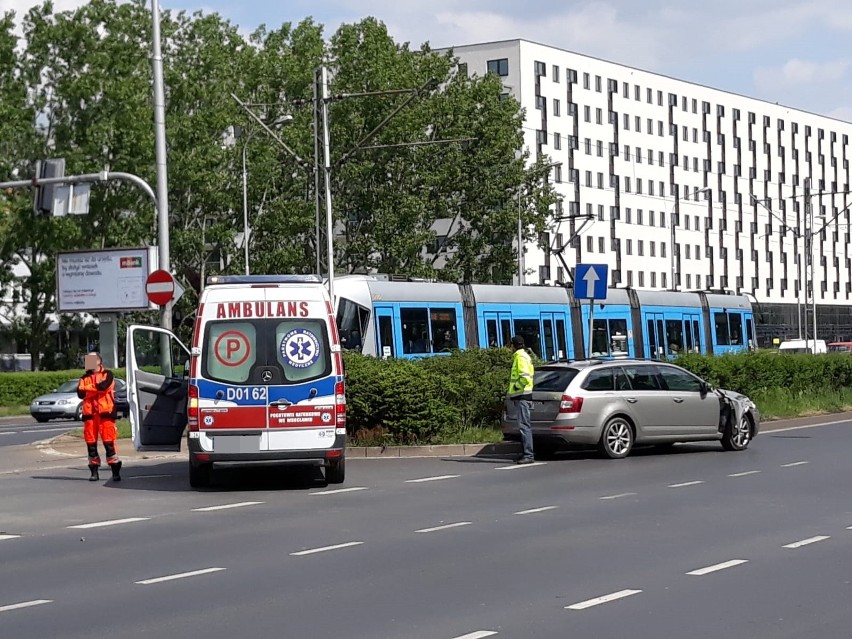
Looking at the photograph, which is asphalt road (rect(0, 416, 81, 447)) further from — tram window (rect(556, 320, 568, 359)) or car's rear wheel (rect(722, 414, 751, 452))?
car's rear wheel (rect(722, 414, 751, 452))

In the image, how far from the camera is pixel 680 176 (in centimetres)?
10494

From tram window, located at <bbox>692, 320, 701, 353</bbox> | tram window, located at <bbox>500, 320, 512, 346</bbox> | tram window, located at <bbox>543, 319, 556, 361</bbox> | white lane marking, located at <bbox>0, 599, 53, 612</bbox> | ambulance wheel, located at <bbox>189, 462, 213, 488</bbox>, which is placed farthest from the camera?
tram window, located at <bbox>692, 320, 701, 353</bbox>

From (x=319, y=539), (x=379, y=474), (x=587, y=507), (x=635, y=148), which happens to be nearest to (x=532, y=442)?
(x=379, y=474)

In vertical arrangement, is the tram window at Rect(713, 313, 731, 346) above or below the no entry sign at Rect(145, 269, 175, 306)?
below

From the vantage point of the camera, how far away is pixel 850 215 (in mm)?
125938

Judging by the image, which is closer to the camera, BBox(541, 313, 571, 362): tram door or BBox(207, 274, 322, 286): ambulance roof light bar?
BBox(207, 274, 322, 286): ambulance roof light bar

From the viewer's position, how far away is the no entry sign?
24.5 metres

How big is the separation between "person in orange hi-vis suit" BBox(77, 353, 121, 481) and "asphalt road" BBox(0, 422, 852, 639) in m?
0.40

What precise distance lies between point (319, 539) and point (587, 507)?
131 inches

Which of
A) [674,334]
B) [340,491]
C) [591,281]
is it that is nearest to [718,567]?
[340,491]

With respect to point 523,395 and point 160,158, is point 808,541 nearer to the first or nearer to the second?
point 523,395

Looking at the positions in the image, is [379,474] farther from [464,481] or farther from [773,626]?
[773,626]

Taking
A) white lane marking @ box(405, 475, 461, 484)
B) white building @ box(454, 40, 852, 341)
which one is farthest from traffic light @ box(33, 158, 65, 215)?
white building @ box(454, 40, 852, 341)

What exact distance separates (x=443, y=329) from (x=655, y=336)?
10224mm
